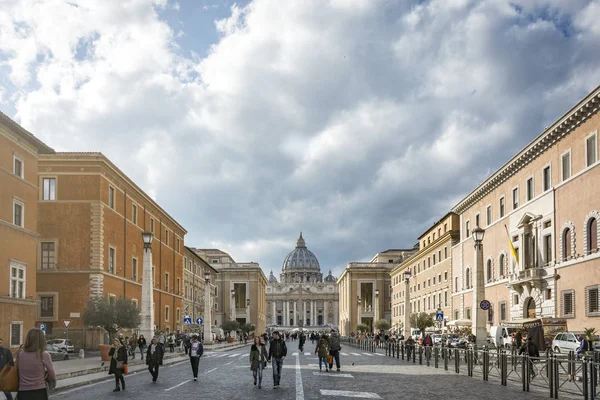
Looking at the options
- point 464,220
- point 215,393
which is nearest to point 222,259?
point 464,220

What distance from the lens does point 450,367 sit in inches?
1203

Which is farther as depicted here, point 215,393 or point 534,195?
point 534,195

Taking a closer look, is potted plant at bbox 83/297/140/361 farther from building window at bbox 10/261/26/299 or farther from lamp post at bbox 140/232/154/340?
building window at bbox 10/261/26/299

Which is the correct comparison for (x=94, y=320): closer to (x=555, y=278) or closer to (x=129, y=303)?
(x=129, y=303)

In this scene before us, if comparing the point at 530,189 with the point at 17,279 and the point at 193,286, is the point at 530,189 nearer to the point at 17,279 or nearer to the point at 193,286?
the point at 17,279

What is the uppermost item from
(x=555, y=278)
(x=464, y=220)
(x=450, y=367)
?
(x=464, y=220)

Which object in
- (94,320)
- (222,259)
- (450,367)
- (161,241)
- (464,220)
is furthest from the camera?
(222,259)

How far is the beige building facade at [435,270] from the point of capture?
2886 inches

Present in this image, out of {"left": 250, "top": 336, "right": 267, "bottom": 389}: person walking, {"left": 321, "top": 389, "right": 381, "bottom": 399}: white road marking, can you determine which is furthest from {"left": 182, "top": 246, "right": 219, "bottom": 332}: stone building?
{"left": 321, "top": 389, "right": 381, "bottom": 399}: white road marking

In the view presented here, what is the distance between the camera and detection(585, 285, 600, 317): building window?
115 feet

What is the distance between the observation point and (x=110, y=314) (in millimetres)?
43750

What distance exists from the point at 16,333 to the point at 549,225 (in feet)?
97.0

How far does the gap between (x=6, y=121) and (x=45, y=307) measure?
17.2 meters

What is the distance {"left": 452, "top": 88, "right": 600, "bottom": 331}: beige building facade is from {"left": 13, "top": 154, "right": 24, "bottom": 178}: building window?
28.0 meters
